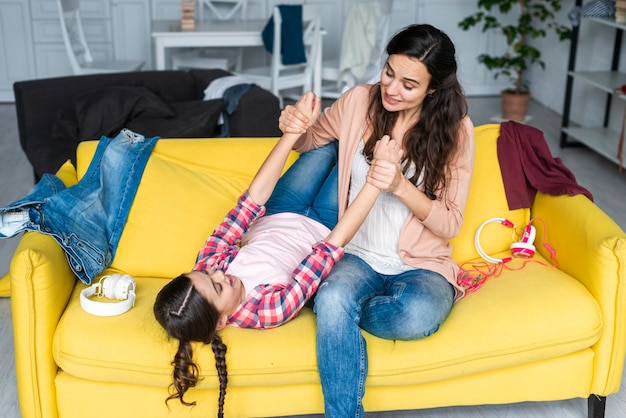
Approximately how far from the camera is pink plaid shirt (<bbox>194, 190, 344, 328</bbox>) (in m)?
2.03

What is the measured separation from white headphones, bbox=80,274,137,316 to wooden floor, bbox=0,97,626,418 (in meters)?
0.48

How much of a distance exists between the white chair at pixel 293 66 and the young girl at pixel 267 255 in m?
2.72

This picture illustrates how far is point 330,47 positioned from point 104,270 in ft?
13.8

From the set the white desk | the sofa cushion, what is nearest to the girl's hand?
the sofa cushion

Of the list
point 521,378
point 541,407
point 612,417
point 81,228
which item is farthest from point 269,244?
point 612,417

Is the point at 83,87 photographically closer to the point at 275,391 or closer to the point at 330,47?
the point at 275,391

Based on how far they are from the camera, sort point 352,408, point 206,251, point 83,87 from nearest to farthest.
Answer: point 352,408 < point 206,251 < point 83,87

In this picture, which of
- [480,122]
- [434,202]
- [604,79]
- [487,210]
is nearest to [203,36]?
[480,122]

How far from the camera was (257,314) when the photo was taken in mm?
2033

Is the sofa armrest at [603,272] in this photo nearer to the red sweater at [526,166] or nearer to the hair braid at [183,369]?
the red sweater at [526,166]

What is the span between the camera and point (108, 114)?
11.1 feet

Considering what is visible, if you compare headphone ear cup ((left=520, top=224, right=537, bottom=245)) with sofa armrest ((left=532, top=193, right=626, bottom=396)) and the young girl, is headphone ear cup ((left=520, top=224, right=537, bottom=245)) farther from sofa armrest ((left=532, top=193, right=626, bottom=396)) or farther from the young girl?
the young girl

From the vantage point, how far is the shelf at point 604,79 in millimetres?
4480

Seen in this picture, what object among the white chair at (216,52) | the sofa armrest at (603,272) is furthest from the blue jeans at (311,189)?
the white chair at (216,52)
